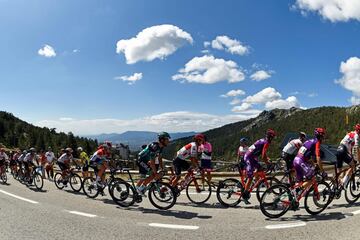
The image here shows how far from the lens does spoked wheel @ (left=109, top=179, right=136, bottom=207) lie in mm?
11633

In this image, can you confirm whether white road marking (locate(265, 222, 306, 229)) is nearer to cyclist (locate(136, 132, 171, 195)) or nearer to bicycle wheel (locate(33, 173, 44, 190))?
cyclist (locate(136, 132, 171, 195))

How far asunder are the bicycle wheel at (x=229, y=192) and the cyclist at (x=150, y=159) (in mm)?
1931

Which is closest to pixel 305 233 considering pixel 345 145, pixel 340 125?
pixel 345 145

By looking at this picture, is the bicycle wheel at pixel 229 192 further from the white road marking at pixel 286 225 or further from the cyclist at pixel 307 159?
the white road marking at pixel 286 225

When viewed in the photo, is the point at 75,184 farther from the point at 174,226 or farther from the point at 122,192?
the point at 174,226

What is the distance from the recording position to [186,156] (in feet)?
41.9

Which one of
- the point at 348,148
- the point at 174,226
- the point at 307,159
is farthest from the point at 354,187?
the point at 174,226

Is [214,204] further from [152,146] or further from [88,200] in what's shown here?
[88,200]

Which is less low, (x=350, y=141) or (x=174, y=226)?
(x=350, y=141)

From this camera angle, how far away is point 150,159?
11.4 meters

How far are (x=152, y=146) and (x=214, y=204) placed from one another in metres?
2.61

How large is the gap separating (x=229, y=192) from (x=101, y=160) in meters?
5.06

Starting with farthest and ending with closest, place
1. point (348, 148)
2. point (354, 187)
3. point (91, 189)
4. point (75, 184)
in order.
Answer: point (75, 184), point (91, 189), point (348, 148), point (354, 187)

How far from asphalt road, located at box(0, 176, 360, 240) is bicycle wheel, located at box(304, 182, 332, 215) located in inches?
6.9
